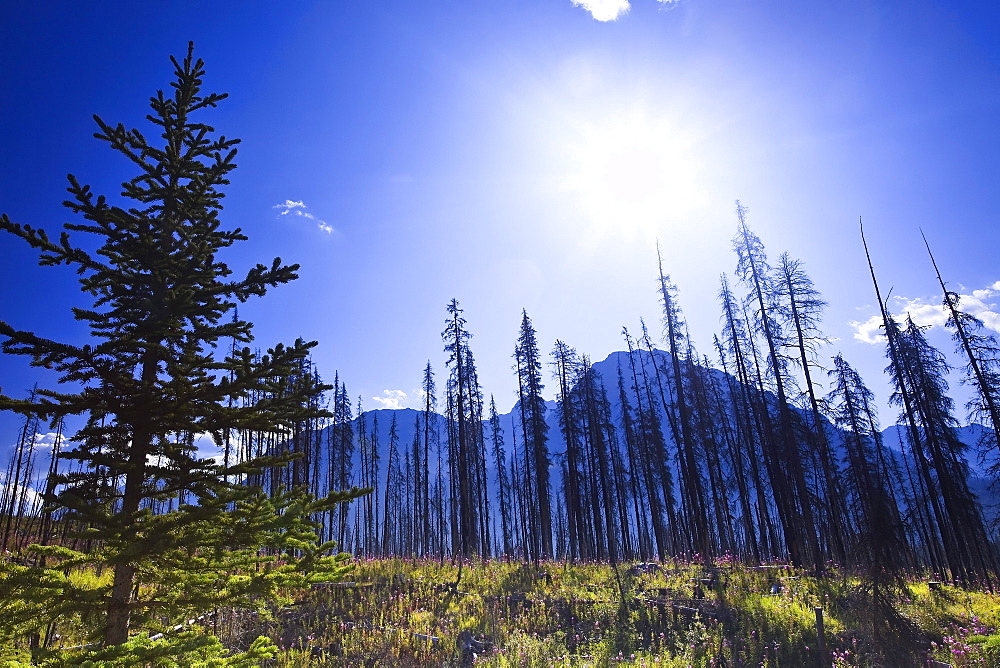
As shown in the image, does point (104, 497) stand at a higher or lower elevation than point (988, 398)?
lower

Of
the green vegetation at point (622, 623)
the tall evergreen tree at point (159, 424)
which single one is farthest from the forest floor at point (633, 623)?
the tall evergreen tree at point (159, 424)

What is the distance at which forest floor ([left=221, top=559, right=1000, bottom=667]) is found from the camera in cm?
945

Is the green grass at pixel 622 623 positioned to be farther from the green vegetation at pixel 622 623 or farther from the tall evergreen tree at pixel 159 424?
the tall evergreen tree at pixel 159 424

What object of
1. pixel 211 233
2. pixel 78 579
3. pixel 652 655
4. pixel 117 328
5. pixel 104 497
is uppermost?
pixel 211 233

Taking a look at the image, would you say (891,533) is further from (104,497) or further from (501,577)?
(501,577)

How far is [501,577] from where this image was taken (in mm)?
19375

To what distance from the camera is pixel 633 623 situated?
494 inches

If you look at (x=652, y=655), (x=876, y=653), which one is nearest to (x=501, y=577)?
(x=652, y=655)

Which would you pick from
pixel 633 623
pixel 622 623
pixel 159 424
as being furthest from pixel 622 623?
pixel 159 424

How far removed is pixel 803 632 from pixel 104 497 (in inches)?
534

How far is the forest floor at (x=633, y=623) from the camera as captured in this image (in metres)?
9.45

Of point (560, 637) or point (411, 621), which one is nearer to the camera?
point (560, 637)

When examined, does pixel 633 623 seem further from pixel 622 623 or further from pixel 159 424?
pixel 159 424

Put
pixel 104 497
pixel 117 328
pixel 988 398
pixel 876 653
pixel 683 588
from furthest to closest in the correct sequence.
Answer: pixel 988 398, pixel 683 588, pixel 876 653, pixel 117 328, pixel 104 497
